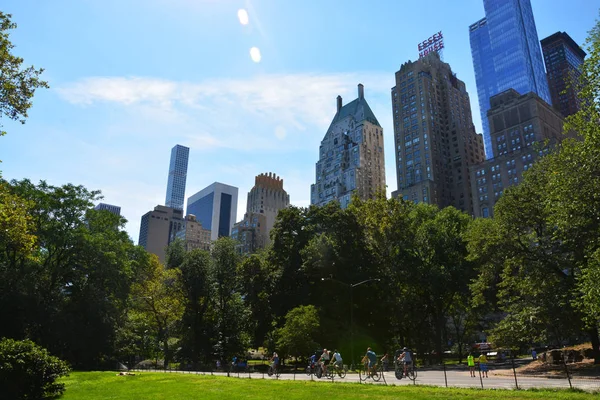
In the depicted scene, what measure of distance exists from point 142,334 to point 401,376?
51129 mm

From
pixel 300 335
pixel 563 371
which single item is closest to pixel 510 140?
pixel 300 335

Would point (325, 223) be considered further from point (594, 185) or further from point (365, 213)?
point (594, 185)

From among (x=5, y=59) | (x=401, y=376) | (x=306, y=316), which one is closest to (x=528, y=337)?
(x=401, y=376)

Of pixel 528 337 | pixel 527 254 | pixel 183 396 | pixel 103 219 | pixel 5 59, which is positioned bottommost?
pixel 183 396

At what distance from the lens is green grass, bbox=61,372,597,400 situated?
17250mm

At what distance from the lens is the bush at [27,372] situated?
795 inches

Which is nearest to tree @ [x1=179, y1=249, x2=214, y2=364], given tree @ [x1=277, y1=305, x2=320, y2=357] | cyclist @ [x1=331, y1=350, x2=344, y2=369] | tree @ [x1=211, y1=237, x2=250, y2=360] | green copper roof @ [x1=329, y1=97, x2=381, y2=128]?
tree @ [x1=211, y1=237, x2=250, y2=360]

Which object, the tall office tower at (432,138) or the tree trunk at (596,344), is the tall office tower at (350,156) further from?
the tree trunk at (596,344)

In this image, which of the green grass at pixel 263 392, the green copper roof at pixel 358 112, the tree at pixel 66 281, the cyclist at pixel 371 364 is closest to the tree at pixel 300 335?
the cyclist at pixel 371 364

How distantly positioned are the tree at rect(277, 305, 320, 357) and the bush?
72.6 feet

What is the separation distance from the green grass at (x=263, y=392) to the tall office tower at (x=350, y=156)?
5764 inches

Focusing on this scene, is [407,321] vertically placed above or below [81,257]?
below

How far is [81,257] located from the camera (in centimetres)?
4853

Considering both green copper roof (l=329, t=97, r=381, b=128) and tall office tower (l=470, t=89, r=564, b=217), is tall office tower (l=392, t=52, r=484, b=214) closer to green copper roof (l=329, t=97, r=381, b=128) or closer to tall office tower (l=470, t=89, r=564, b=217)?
tall office tower (l=470, t=89, r=564, b=217)
